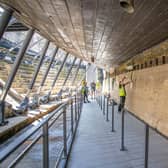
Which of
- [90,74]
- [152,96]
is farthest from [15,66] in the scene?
[90,74]

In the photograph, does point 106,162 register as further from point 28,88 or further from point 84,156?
point 28,88

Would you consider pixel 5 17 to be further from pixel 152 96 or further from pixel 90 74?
pixel 90 74

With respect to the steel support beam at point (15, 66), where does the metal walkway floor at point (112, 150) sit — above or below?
below

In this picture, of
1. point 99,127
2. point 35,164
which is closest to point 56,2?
point 35,164

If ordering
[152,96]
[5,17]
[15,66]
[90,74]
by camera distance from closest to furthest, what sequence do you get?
[5,17], [152,96], [15,66], [90,74]

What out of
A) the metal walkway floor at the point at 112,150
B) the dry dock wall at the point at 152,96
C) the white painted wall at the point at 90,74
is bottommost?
the metal walkway floor at the point at 112,150

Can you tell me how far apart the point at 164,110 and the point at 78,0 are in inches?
118

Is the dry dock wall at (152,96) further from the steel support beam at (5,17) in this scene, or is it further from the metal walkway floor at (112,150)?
the steel support beam at (5,17)

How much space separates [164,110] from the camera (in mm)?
4801

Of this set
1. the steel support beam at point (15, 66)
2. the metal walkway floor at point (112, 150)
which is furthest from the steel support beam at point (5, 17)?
the metal walkway floor at point (112, 150)

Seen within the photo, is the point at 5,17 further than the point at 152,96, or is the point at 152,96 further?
the point at 152,96

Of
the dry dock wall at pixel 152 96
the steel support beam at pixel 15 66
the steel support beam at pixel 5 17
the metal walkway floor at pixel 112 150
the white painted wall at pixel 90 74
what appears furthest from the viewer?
the white painted wall at pixel 90 74

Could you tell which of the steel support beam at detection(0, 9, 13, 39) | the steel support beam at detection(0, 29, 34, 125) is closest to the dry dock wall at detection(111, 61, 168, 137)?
the steel support beam at detection(0, 9, 13, 39)

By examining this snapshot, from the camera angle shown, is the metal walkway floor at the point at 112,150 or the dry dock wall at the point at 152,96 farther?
the dry dock wall at the point at 152,96
